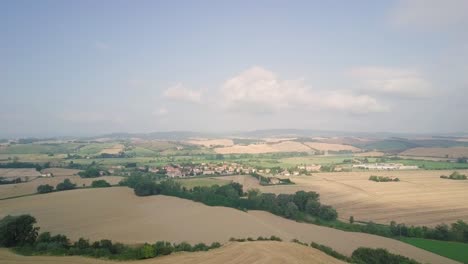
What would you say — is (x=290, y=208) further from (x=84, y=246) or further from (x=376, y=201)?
(x=84, y=246)

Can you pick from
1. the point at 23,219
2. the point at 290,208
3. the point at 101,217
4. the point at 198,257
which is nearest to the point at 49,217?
the point at 101,217

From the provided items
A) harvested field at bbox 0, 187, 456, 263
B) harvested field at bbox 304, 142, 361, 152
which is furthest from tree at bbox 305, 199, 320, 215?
harvested field at bbox 304, 142, 361, 152

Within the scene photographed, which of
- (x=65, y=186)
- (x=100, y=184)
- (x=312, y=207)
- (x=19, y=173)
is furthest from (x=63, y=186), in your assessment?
(x=312, y=207)

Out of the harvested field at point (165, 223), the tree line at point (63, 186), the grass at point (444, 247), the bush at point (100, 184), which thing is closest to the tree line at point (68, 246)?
the harvested field at point (165, 223)

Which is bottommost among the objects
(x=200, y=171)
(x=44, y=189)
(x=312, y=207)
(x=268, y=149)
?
(x=200, y=171)

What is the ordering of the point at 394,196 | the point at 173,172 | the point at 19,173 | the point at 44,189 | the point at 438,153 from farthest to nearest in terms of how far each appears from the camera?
the point at 438,153
the point at 173,172
the point at 19,173
the point at 394,196
the point at 44,189

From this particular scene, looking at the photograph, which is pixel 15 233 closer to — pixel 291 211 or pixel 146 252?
pixel 146 252

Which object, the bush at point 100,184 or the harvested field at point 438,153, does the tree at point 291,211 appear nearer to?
the bush at point 100,184
